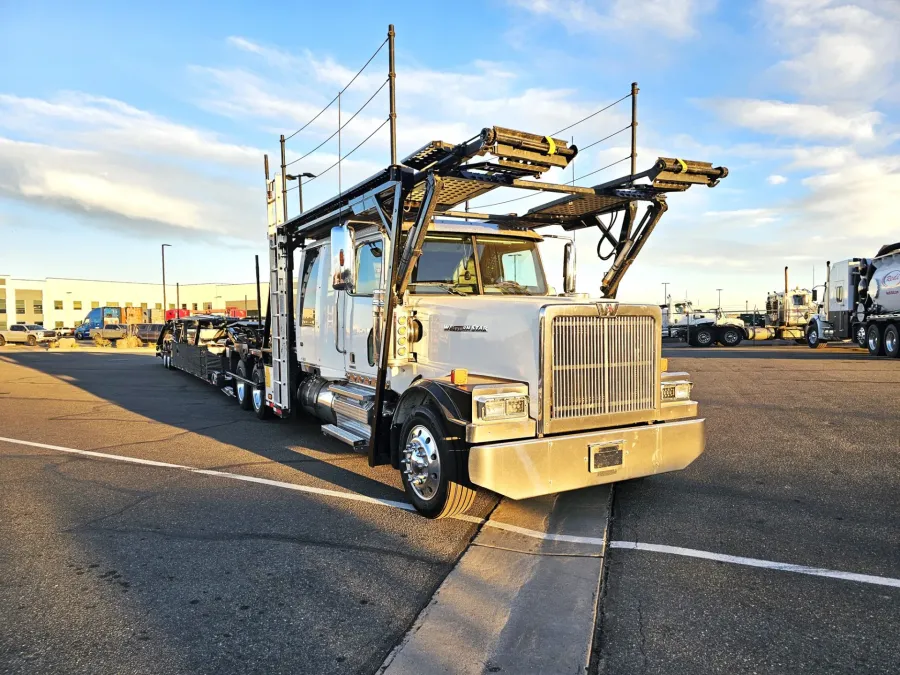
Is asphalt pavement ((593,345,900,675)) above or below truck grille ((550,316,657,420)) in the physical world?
below

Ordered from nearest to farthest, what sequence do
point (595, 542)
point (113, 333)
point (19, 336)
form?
point (595, 542), point (19, 336), point (113, 333)

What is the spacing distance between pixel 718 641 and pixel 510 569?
130 centimetres

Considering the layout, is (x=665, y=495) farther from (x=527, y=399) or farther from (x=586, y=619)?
(x=586, y=619)

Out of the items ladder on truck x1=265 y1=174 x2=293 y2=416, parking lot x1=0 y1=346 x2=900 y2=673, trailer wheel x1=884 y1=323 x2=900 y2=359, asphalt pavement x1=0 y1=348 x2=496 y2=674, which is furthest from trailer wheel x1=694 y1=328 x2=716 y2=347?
asphalt pavement x1=0 y1=348 x2=496 y2=674

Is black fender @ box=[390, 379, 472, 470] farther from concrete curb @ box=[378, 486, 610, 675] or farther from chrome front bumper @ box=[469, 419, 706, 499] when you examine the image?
concrete curb @ box=[378, 486, 610, 675]

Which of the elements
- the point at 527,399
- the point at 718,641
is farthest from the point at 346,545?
the point at 718,641

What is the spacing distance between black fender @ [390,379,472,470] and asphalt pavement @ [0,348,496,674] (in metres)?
0.74

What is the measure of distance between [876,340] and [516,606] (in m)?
22.6

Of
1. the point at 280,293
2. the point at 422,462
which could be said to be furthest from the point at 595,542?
the point at 280,293

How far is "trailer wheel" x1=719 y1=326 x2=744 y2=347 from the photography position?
30.0m

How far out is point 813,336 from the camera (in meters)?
26.9

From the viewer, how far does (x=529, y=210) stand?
22.4 ft

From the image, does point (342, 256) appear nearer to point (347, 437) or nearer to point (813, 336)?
point (347, 437)

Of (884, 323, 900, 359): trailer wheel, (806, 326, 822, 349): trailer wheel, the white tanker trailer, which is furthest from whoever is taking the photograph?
(806, 326, 822, 349): trailer wheel
